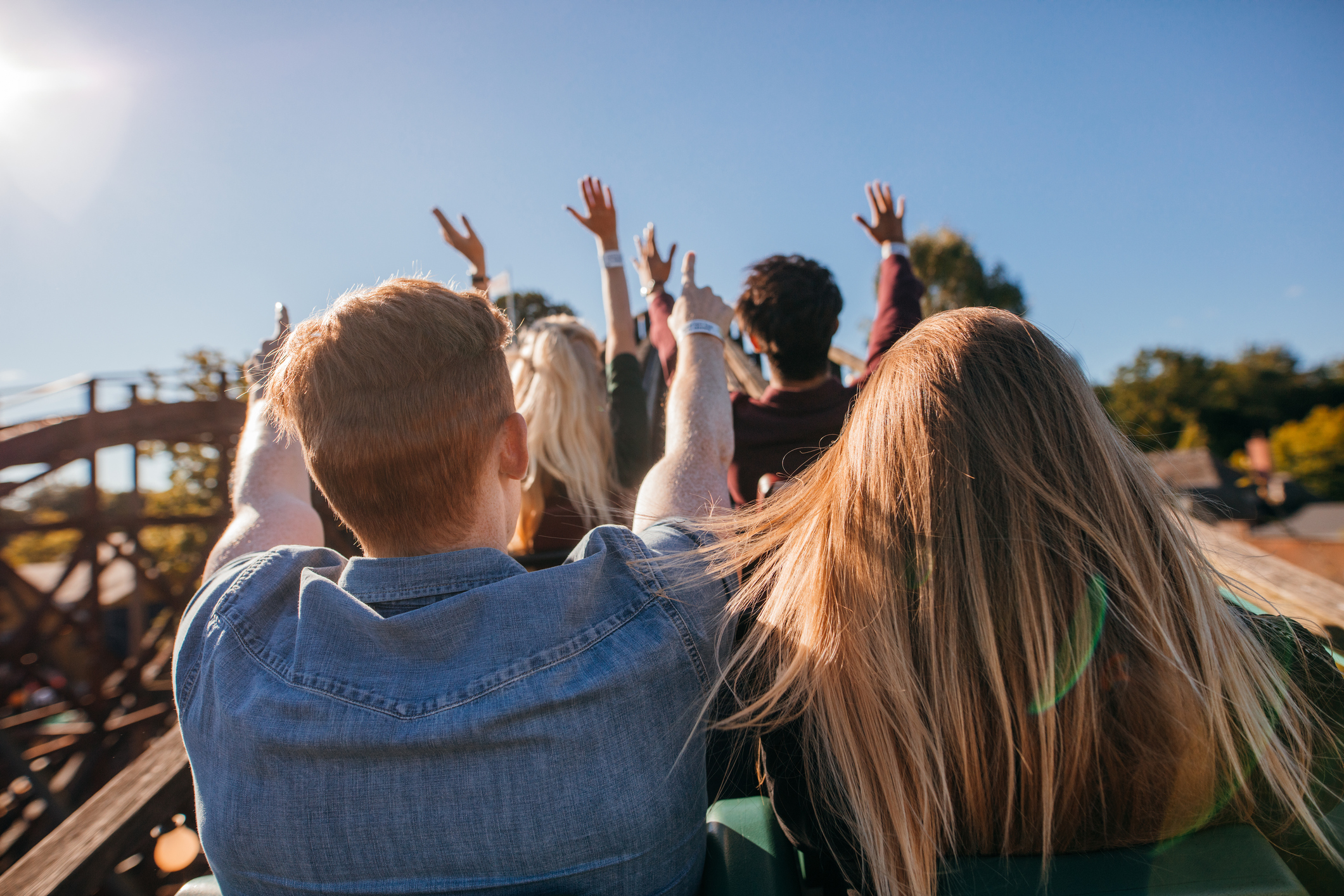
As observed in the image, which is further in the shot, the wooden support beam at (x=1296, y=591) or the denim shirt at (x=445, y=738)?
the wooden support beam at (x=1296, y=591)

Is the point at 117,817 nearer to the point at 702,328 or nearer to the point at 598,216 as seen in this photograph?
the point at 702,328

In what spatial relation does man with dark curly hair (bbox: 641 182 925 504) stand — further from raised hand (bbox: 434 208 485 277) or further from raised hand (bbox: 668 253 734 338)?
raised hand (bbox: 434 208 485 277)

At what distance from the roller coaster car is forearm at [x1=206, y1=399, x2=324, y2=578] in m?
0.61

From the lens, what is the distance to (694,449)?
143 centimetres

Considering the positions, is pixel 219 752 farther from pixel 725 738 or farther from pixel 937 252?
pixel 937 252

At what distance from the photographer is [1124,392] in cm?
4588

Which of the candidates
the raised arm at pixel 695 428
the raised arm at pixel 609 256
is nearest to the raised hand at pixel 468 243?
the raised arm at pixel 609 256

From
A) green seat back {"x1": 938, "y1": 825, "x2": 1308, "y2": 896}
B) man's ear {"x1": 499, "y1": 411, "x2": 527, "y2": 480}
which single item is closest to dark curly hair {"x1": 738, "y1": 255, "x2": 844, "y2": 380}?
man's ear {"x1": 499, "y1": 411, "x2": 527, "y2": 480}

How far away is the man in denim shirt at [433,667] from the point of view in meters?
0.81

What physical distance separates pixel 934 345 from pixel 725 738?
74 centimetres

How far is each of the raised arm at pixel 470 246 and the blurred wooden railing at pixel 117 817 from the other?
1878mm

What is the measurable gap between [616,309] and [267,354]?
115 cm

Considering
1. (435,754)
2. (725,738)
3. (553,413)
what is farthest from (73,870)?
(553,413)

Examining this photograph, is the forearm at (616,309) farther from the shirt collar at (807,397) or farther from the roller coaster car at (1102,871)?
the roller coaster car at (1102,871)
